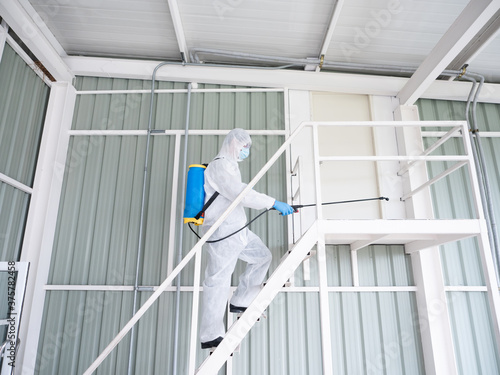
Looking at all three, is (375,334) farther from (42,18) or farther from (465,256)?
(42,18)

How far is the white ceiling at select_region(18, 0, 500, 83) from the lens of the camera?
416cm

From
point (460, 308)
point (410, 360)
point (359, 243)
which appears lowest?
point (410, 360)

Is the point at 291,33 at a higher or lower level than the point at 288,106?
higher

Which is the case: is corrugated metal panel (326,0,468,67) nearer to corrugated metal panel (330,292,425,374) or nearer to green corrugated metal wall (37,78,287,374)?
green corrugated metal wall (37,78,287,374)

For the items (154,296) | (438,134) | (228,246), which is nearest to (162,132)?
(228,246)

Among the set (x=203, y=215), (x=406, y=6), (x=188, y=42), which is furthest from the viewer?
(x=188, y=42)

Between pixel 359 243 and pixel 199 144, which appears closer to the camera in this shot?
pixel 359 243

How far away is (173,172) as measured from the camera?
4680 mm

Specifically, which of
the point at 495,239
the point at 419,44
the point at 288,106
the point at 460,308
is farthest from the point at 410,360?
the point at 419,44

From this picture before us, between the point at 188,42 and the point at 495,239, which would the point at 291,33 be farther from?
the point at 495,239

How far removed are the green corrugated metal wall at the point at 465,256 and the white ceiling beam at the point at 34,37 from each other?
519 centimetres

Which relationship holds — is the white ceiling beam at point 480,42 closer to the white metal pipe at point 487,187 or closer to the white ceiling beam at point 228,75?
the white metal pipe at point 487,187

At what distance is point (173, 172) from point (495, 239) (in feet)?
14.3

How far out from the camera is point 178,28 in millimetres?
4336
